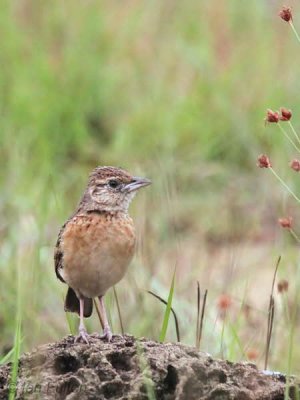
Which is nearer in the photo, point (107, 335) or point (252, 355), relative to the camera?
point (107, 335)

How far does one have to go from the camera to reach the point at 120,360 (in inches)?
188

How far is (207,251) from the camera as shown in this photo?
9.31m

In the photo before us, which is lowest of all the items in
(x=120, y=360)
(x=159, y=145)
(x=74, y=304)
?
(x=120, y=360)

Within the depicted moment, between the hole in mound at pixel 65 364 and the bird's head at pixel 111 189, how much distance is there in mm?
1418

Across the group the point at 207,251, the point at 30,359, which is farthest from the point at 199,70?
the point at 30,359

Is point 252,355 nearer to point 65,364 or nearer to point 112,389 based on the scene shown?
point 65,364

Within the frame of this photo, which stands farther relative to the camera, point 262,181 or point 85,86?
point 85,86

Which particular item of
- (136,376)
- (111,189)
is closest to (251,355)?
(111,189)

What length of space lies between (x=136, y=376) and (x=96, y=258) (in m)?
1.25

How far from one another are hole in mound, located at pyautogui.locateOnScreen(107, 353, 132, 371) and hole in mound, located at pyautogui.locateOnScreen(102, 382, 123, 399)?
0.47 ft

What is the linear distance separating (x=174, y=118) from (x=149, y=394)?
6.24 metres

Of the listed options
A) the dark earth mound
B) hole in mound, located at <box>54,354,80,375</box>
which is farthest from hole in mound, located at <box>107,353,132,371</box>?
hole in mound, located at <box>54,354,80,375</box>

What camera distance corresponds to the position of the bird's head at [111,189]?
6.17 meters

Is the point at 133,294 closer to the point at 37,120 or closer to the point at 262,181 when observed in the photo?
the point at 262,181
